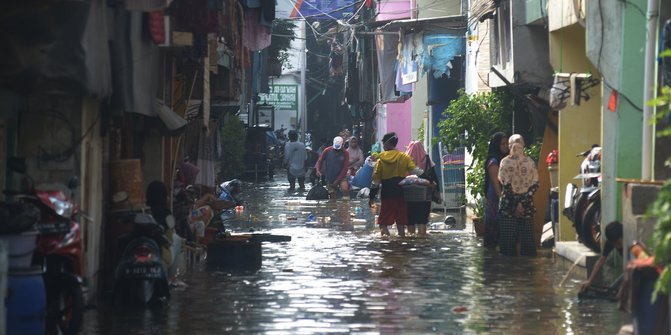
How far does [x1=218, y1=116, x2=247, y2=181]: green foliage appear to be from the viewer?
43.2m

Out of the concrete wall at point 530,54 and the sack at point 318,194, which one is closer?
the concrete wall at point 530,54

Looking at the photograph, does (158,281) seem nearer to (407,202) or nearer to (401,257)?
(401,257)

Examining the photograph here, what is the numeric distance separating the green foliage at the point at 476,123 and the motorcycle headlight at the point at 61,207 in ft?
42.0

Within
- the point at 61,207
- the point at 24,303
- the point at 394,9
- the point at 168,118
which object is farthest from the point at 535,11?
the point at 394,9

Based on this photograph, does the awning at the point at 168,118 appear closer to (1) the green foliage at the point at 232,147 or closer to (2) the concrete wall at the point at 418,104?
(2) the concrete wall at the point at 418,104

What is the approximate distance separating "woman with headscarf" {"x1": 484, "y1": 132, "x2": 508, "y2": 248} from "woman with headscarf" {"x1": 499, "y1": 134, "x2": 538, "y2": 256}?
79 cm

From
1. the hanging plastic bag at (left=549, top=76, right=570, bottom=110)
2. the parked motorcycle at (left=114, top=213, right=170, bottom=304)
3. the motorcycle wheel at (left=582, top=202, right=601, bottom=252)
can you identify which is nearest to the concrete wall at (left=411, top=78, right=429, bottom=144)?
the hanging plastic bag at (left=549, top=76, right=570, bottom=110)

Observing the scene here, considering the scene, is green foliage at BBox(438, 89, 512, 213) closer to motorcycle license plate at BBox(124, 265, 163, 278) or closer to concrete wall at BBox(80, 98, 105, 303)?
concrete wall at BBox(80, 98, 105, 303)

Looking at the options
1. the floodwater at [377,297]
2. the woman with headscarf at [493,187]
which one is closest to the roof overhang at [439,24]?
the floodwater at [377,297]

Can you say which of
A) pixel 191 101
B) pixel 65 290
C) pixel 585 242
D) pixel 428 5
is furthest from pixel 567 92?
pixel 428 5

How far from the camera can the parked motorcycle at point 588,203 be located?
1597 cm

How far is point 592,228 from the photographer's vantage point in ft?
52.4

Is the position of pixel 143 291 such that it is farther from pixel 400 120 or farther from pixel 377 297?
pixel 400 120

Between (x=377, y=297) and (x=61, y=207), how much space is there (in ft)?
13.3
